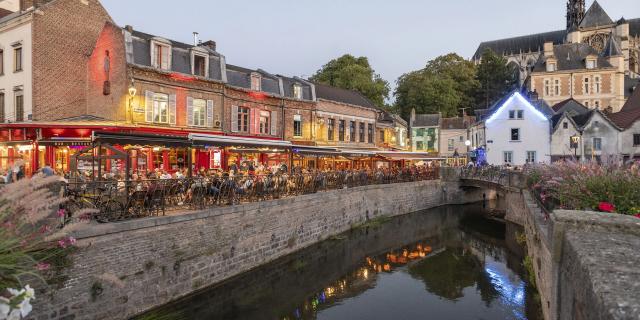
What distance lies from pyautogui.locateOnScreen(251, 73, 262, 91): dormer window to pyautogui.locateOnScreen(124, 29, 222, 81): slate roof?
2.58 metres

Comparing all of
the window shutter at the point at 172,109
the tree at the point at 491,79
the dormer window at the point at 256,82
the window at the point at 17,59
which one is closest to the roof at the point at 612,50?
the tree at the point at 491,79

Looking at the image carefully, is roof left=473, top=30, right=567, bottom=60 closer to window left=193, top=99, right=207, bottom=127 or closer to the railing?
window left=193, top=99, right=207, bottom=127

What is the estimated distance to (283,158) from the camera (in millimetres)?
23688

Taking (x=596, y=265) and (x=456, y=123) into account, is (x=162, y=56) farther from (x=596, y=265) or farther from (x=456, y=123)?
(x=456, y=123)

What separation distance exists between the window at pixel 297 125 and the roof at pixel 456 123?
26.7m

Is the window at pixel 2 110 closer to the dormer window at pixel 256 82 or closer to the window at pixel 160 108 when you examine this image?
the window at pixel 160 108

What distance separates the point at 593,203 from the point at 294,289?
8426 millimetres

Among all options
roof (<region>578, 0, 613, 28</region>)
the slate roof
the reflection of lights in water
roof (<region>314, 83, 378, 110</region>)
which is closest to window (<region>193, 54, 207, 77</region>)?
the slate roof

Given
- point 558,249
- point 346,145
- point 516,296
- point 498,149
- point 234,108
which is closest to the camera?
point 558,249

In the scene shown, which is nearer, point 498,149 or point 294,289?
point 294,289

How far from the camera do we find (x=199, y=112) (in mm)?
21297

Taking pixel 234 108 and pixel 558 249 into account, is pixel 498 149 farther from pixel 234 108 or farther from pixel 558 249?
pixel 558 249

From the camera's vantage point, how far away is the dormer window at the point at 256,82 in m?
24.6

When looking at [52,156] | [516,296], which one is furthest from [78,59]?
[516,296]
